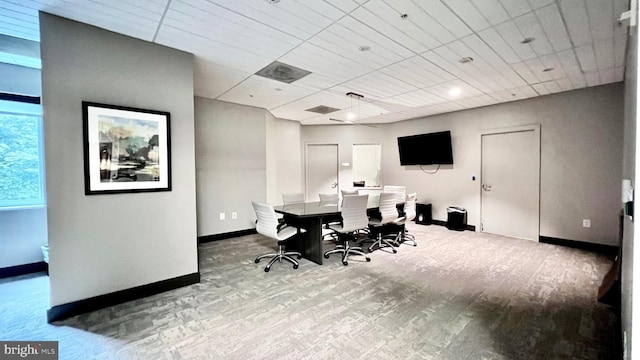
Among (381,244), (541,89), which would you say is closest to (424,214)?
(381,244)

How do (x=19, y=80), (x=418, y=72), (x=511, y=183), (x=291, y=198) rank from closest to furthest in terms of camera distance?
(x=19, y=80)
(x=418, y=72)
(x=291, y=198)
(x=511, y=183)

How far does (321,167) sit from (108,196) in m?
5.43

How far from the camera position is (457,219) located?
569cm

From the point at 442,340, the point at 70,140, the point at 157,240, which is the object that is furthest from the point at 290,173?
the point at 442,340

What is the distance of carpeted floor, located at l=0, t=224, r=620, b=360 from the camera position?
1.92m

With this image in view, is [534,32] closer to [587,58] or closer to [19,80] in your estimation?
[587,58]

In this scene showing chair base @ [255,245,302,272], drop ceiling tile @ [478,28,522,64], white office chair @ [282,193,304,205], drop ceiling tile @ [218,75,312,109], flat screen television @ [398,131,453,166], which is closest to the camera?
drop ceiling tile @ [478,28,522,64]

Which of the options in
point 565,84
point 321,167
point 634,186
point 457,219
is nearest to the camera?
point 634,186

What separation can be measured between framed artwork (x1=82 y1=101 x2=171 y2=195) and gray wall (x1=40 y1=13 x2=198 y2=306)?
0.23ft

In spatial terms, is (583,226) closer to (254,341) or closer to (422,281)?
(422,281)

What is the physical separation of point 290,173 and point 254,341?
5100mm

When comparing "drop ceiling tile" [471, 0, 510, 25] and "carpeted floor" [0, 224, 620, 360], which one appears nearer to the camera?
"carpeted floor" [0, 224, 620, 360]

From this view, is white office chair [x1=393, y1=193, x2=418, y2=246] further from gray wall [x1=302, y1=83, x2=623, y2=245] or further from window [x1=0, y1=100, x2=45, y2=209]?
window [x1=0, y1=100, x2=45, y2=209]

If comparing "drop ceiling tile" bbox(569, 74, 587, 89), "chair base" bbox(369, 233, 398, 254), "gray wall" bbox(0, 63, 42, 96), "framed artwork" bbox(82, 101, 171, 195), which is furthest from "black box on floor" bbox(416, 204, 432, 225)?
"gray wall" bbox(0, 63, 42, 96)
